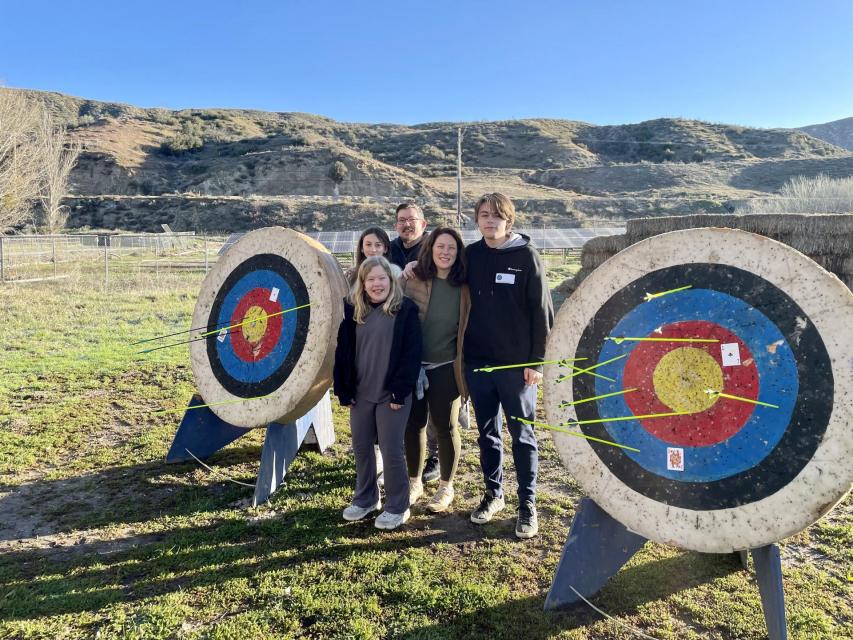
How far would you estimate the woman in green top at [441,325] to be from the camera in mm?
3393

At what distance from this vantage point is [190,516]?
142 inches

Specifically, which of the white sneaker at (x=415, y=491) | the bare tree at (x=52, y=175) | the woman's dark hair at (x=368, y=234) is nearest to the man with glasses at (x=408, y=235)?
the woman's dark hair at (x=368, y=234)

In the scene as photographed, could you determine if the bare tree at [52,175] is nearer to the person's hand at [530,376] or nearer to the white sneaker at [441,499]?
the white sneaker at [441,499]

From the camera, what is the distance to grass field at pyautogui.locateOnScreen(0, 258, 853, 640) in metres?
2.59

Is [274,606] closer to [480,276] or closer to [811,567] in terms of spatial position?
[480,276]

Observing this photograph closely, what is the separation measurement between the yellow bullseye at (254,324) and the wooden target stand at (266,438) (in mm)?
666

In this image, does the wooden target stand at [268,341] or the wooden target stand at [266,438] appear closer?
the wooden target stand at [268,341]

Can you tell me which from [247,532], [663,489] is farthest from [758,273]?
[247,532]

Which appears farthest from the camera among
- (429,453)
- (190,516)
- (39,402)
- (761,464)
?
(39,402)

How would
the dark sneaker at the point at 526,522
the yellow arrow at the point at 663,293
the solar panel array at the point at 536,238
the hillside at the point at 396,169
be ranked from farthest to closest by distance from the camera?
the hillside at the point at 396,169 < the solar panel array at the point at 536,238 < the dark sneaker at the point at 526,522 < the yellow arrow at the point at 663,293

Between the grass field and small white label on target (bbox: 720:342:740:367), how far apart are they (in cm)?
130

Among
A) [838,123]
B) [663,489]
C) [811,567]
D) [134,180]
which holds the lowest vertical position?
[811,567]

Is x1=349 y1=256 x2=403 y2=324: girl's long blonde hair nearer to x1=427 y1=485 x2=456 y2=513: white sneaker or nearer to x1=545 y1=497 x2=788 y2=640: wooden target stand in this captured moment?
x1=427 y1=485 x2=456 y2=513: white sneaker

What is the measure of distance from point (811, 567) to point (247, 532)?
3.40 m
